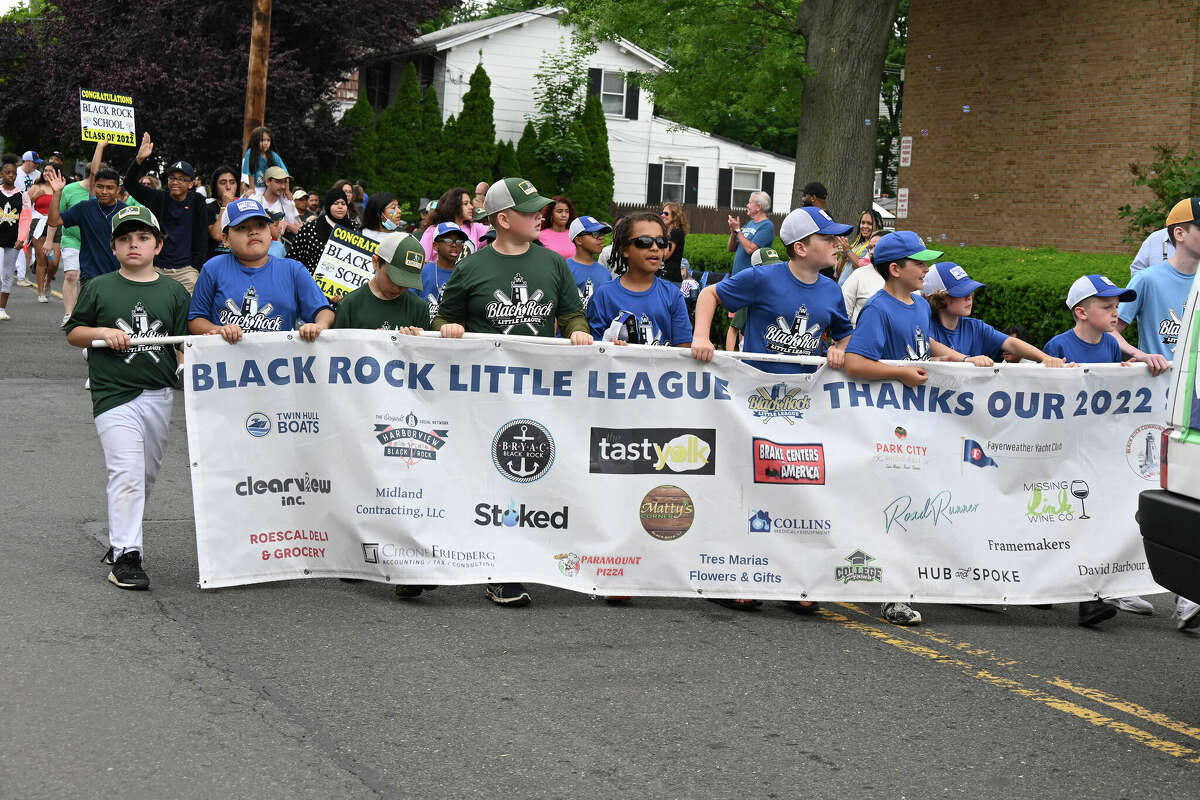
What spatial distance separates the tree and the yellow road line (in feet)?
112

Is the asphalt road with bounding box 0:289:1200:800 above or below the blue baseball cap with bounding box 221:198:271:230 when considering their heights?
below

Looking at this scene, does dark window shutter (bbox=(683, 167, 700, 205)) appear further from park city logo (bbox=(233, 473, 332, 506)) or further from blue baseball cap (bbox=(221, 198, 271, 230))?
park city logo (bbox=(233, 473, 332, 506))

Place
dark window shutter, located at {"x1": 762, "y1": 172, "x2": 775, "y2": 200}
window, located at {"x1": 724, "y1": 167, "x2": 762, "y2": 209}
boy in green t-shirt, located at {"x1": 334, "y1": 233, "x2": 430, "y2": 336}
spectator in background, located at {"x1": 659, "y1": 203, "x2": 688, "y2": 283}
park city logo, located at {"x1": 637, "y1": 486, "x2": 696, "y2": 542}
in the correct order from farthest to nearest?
1. dark window shutter, located at {"x1": 762, "y1": 172, "x2": 775, "y2": 200}
2. window, located at {"x1": 724, "y1": 167, "x2": 762, "y2": 209}
3. spectator in background, located at {"x1": 659, "y1": 203, "x2": 688, "y2": 283}
4. boy in green t-shirt, located at {"x1": 334, "y1": 233, "x2": 430, "y2": 336}
5. park city logo, located at {"x1": 637, "y1": 486, "x2": 696, "y2": 542}

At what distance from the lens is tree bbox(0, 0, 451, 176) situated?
125 feet

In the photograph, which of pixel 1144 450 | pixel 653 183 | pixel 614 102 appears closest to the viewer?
pixel 1144 450

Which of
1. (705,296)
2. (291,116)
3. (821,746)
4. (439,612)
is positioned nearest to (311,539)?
(439,612)

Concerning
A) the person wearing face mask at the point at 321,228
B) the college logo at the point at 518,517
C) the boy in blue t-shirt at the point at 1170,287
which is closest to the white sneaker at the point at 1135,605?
the boy in blue t-shirt at the point at 1170,287

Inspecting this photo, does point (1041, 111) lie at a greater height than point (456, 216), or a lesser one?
greater

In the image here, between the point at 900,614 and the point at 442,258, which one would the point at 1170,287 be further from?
the point at 442,258

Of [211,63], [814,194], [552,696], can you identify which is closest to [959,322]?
[552,696]

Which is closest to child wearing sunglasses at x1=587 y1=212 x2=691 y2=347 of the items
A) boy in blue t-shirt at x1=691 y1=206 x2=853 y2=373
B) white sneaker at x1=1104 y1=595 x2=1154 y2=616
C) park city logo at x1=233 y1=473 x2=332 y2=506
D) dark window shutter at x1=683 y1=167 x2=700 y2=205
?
boy in blue t-shirt at x1=691 y1=206 x2=853 y2=373

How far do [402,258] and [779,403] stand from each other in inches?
79.8

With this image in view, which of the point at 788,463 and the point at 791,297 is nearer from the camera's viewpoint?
the point at 788,463

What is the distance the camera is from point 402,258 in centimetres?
713
